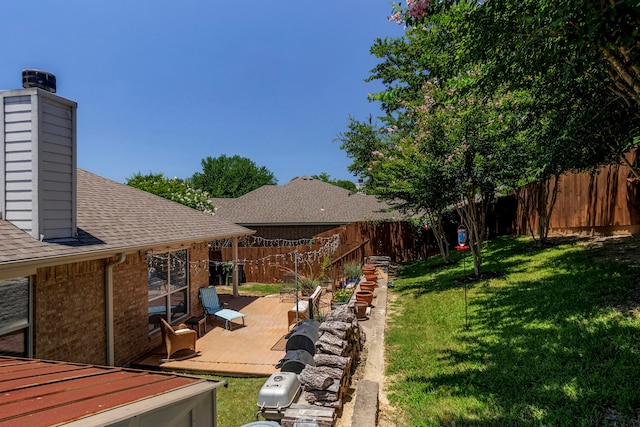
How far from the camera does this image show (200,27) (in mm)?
11820

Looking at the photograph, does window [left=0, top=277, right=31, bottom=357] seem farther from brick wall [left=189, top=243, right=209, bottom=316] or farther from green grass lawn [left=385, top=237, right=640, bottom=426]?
green grass lawn [left=385, top=237, right=640, bottom=426]

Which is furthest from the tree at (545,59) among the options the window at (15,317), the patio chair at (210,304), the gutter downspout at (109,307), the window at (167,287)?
the patio chair at (210,304)

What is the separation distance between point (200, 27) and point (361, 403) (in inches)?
485

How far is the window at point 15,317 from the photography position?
493cm

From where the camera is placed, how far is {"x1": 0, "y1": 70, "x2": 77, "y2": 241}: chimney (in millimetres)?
5723

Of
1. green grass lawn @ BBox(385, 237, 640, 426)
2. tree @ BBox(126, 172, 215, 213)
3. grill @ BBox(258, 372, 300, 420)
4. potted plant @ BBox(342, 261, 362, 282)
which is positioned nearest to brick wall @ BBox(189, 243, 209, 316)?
potted plant @ BBox(342, 261, 362, 282)

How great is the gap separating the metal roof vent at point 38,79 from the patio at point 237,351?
5.80 meters

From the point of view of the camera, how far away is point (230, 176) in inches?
2378

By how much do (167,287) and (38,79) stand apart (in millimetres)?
5618

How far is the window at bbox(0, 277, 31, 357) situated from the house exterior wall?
0.37 ft

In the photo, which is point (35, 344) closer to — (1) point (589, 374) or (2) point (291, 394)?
(2) point (291, 394)

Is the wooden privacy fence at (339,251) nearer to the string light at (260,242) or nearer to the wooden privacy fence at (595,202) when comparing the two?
the string light at (260,242)

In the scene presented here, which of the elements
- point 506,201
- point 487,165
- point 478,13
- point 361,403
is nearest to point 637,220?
point 487,165

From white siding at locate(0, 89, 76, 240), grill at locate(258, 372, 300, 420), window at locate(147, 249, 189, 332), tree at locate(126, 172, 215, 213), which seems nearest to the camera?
grill at locate(258, 372, 300, 420)
